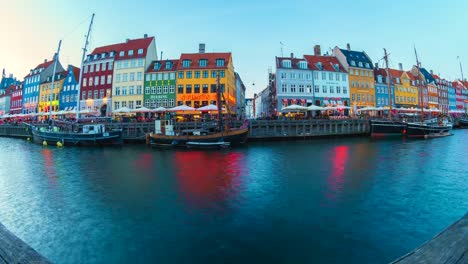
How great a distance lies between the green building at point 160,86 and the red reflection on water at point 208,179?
35.0 m

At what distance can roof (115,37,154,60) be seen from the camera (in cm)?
5856

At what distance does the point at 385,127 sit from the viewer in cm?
4616

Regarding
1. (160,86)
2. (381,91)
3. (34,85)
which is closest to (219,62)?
(160,86)

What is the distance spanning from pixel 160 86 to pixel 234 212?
50.4 metres

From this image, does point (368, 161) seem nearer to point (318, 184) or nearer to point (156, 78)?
point (318, 184)

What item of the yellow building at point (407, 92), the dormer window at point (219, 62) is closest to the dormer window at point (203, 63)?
the dormer window at point (219, 62)

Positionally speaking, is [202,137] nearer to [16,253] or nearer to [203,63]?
[203,63]

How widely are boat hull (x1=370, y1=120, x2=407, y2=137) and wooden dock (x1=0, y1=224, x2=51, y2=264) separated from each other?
50.7 metres

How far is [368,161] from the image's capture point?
21609 mm

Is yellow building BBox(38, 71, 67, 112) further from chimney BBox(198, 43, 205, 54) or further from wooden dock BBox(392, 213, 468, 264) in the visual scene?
wooden dock BBox(392, 213, 468, 264)

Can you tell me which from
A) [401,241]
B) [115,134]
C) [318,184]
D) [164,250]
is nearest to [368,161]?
[318,184]

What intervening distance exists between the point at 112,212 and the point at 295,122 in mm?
36529

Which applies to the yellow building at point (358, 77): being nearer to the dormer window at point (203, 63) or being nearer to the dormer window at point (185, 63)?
the dormer window at point (203, 63)

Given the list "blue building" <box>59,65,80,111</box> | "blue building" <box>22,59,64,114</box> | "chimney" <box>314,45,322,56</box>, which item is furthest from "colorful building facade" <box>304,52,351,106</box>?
"blue building" <box>22,59,64,114</box>
